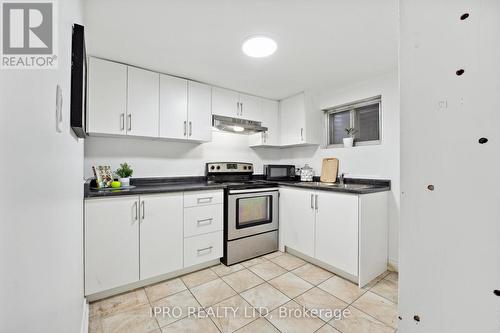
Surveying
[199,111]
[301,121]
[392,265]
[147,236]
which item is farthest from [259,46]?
[392,265]

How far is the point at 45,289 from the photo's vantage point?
0.47 m

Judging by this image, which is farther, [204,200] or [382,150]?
[382,150]

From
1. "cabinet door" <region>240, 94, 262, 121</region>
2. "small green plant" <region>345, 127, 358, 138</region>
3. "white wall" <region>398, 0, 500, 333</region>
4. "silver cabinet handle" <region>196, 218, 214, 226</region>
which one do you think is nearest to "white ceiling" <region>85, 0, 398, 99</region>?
"cabinet door" <region>240, 94, 262, 121</region>

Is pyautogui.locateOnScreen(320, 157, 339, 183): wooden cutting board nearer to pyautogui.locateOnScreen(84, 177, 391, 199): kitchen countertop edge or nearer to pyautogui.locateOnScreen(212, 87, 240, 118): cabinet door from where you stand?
pyautogui.locateOnScreen(84, 177, 391, 199): kitchen countertop edge

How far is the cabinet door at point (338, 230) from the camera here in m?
2.04

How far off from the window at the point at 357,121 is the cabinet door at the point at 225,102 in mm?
1373

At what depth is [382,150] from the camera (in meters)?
2.47

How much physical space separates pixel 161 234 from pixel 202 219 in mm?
432

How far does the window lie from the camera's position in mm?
2643

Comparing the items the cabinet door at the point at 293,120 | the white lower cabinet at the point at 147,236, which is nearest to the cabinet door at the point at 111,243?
the white lower cabinet at the point at 147,236

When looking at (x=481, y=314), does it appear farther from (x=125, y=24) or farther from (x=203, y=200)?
A: (x=125, y=24)

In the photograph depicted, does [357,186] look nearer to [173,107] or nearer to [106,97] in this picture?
[173,107]

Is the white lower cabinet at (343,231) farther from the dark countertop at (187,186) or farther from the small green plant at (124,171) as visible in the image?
the small green plant at (124,171)

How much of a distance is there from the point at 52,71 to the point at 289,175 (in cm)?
309
